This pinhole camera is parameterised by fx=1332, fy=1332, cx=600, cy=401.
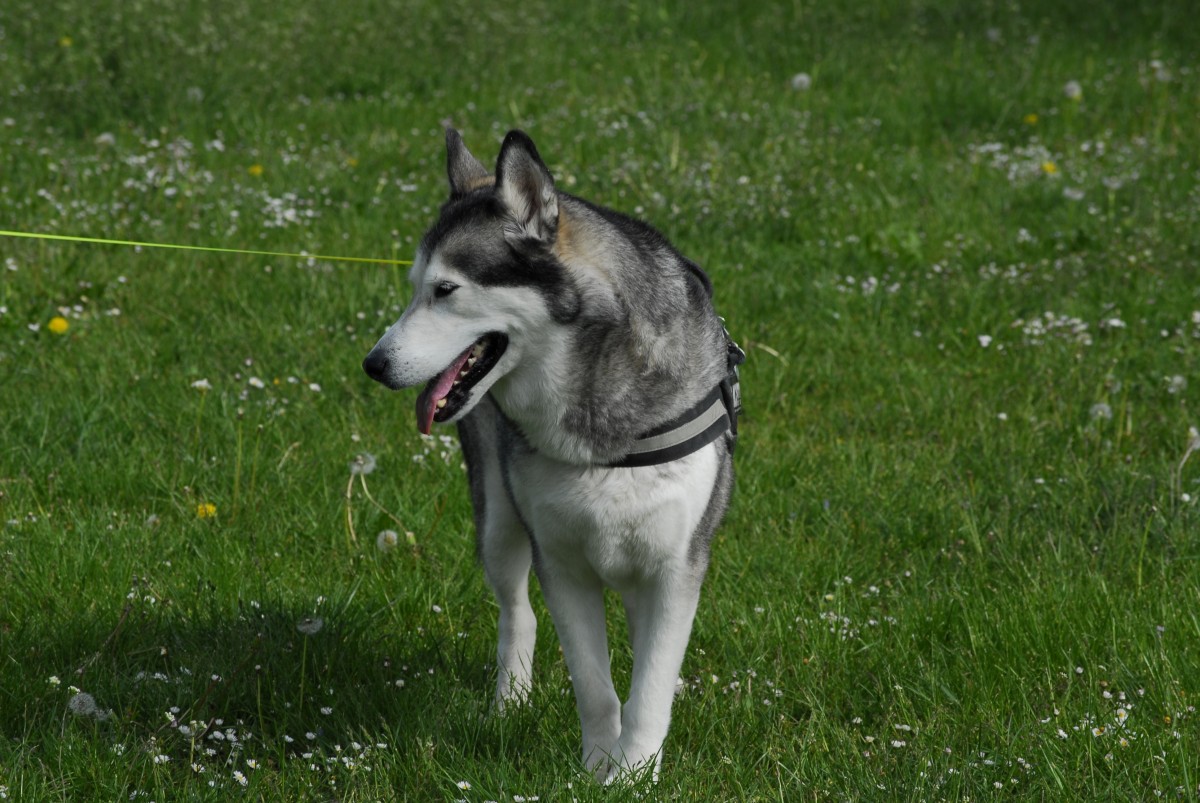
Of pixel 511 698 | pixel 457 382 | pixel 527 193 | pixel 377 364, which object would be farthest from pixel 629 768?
pixel 527 193

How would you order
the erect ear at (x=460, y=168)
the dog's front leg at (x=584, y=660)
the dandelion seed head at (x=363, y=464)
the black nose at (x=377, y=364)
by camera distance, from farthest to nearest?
the dandelion seed head at (x=363, y=464)
the erect ear at (x=460, y=168)
the dog's front leg at (x=584, y=660)
the black nose at (x=377, y=364)

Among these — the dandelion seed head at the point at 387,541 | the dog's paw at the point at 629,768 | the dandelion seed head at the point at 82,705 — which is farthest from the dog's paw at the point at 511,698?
the dandelion seed head at the point at 82,705

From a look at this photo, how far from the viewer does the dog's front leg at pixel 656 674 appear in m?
3.07

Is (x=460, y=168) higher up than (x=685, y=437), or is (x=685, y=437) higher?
(x=460, y=168)

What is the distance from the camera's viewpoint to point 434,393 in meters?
2.94

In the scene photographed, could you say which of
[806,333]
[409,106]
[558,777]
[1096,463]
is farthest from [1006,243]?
[558,777]

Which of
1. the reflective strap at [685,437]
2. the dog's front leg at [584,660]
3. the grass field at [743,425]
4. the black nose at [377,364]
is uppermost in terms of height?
the black nose at [377,364]

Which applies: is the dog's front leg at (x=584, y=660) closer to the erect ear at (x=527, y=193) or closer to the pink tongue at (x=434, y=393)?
the pink tongue at (x=434, y=393)

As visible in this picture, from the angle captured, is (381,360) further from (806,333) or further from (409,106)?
(409,106)

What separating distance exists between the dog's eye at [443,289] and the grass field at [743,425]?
3.34 feet

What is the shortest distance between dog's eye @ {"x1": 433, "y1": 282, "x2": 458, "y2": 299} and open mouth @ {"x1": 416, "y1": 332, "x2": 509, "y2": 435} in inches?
4.9

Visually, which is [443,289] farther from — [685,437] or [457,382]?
[685,437]

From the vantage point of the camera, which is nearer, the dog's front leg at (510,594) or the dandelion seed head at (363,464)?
the dog's front leg at (510,594)

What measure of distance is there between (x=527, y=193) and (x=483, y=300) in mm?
260
